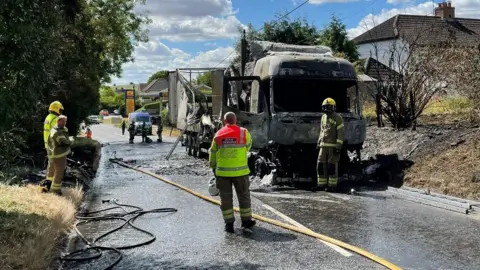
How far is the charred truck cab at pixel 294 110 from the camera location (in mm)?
11711

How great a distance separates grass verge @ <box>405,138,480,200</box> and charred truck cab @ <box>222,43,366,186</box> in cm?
153

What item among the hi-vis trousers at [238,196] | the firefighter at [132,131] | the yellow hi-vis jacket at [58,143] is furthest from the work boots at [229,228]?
the firefighter at [132,131]

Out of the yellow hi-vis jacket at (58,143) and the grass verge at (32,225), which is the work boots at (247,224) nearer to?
the grass verge at (32,225)

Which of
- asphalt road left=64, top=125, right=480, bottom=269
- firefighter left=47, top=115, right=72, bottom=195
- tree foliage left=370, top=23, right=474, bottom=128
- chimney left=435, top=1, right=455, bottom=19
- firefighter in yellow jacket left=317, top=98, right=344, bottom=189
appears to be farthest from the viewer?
chimney left=435, top=1, right=455, bottom=19

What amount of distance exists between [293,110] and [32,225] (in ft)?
23.1

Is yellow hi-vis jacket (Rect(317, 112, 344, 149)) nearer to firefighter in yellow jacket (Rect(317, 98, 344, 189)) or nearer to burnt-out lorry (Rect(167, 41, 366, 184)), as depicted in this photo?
firefighter in yellow jacket (Rect(317, 98, 344, 189))

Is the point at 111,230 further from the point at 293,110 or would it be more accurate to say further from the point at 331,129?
the point at 293,110

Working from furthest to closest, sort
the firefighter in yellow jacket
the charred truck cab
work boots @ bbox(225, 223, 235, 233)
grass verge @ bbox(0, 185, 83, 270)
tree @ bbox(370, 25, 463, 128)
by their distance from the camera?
tree @ bbox(370, 25, 463, 128) → the charred truck cab → the firefighter in yellow jacket → work boots @ bbox(225, 223, 235, 233) → grass verge @ bbox(0, 185, 83, 270)

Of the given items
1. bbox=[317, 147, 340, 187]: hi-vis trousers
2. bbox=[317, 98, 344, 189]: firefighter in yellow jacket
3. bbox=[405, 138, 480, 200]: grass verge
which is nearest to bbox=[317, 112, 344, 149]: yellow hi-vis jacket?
bbox=[317, 98, 344, 189]: firefighter in yellow jacket

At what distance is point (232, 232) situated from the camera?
7.50m

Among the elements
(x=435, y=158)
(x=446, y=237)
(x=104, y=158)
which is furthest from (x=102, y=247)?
(x=104, y=158)

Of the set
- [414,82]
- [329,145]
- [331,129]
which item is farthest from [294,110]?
[414,82]

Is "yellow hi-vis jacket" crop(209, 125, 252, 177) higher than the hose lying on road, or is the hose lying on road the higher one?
"yellow hi-vis jacket" crop(209, 125, 252, 177)

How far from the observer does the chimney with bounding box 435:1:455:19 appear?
132 ft
